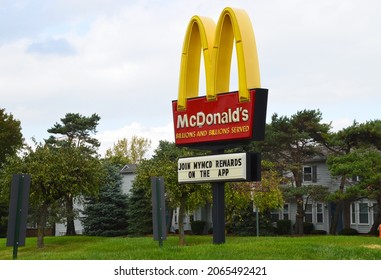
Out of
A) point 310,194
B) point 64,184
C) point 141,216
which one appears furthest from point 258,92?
point 141,216

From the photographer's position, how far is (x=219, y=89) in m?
20.9

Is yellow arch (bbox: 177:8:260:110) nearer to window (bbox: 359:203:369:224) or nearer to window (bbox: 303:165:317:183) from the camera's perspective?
window (bbox: 359:203:369:224)

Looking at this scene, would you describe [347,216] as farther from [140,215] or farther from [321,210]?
[140,215]

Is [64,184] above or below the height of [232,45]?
below

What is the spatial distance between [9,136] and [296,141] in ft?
97.2

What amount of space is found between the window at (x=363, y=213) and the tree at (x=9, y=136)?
32.0 meters

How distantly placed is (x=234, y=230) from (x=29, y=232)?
24.4 m

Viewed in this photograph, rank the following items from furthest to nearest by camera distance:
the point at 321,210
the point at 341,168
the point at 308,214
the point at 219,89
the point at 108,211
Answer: the point at 308,214 < the point at 108,211 < the point at 321,210 < the point at 341,168 < the point at 219,89

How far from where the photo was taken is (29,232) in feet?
216

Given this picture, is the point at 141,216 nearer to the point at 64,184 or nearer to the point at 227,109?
the point at 64,184

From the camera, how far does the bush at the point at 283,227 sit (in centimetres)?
5197

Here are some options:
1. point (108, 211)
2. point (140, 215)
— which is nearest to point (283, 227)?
point (140, 215)

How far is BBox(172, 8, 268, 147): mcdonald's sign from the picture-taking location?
1961cm

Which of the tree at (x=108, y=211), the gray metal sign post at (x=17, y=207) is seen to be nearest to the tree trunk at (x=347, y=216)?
the tree at (x=108, y=211)
